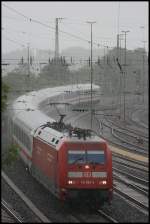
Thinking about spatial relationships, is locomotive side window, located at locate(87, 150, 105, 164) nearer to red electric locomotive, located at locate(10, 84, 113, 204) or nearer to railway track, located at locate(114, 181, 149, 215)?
red electric locomotive, located at locate(10, 84, 113, 204)

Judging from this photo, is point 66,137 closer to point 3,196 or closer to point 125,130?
point 3,196

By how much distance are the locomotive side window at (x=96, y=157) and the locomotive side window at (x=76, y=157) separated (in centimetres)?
19

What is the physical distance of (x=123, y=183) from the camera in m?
23.3

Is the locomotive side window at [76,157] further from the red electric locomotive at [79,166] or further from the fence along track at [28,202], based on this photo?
the fence along track at [28,202]

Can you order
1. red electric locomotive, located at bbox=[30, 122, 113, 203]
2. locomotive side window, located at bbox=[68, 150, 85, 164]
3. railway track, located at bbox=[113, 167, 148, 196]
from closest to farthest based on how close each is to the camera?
red electric locomotive, located at bbox=[30, 122, 113, 203] < locomotive side window, located at bbox=[68, 150, 85, 164] < railway track, located at bbox=[113, 167, 148, 196]

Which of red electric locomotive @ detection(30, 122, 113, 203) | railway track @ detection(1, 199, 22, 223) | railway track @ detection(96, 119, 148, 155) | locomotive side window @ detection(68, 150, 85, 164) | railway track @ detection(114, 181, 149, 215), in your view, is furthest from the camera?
railway track @ detection(96, 119, 148, 155)

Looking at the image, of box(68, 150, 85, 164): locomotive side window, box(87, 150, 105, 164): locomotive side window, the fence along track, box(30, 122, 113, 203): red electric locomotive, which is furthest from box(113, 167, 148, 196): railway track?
the fence along track

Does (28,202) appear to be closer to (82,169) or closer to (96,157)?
(82,169)

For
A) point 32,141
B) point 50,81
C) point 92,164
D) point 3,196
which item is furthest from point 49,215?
point 50,81

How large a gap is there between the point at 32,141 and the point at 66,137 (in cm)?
490

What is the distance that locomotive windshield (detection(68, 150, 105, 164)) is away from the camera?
17.4 m

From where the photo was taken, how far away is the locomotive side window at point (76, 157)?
56.9 ft

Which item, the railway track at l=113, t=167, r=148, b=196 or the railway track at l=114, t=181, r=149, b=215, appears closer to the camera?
the railway track at l=114, t=181, r=149, b=215

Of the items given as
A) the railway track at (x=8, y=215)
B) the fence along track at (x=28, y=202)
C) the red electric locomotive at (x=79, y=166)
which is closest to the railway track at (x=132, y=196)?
the red electric locomotive at (x=79, y=166)
